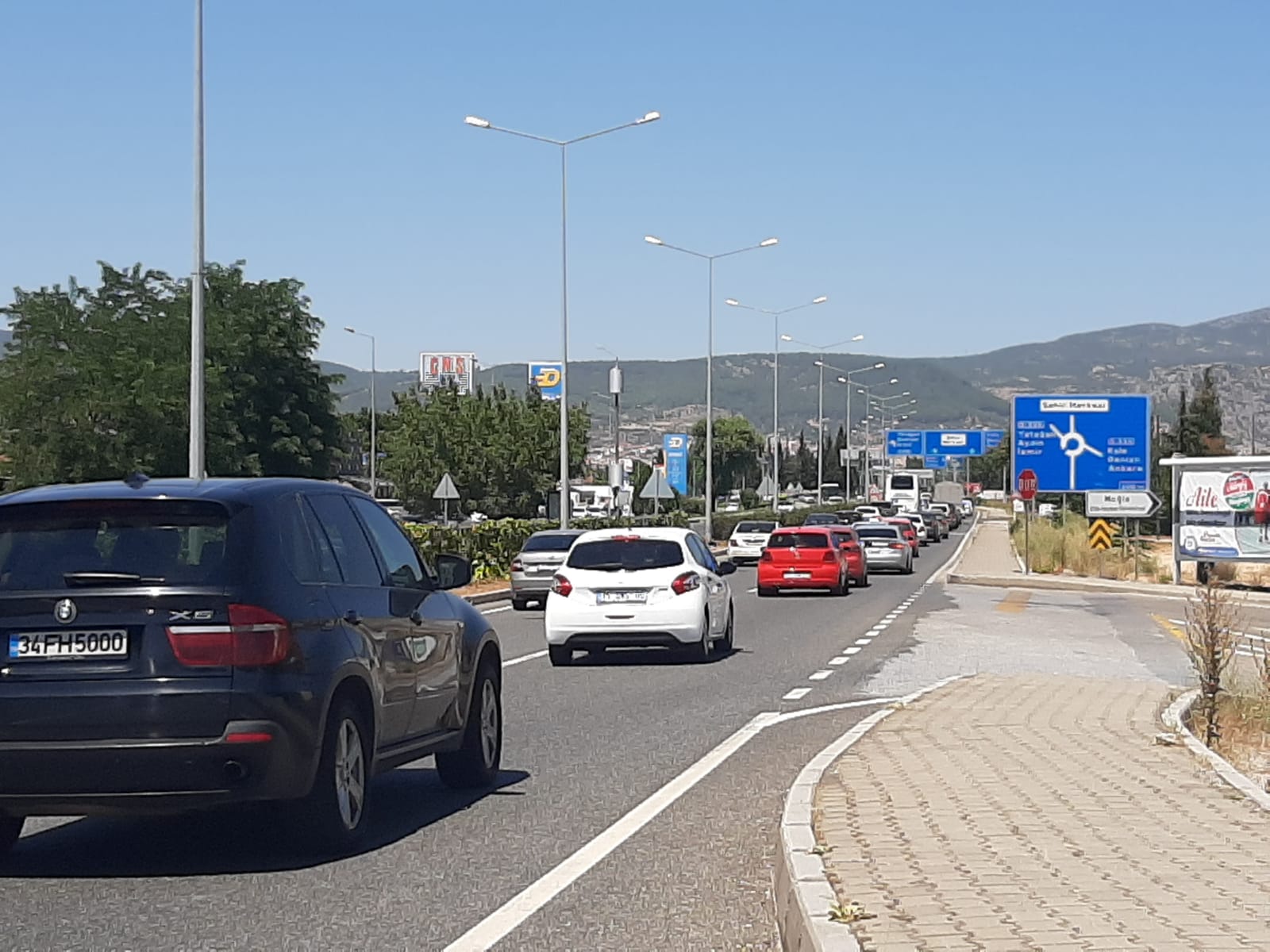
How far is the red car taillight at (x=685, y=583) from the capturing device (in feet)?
67.6

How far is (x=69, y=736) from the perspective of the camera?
8.00 metres

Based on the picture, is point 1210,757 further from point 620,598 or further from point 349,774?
point 620,598

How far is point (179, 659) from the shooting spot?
812 cm

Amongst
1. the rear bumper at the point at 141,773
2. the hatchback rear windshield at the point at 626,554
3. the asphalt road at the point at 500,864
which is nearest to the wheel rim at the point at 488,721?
the asphalt road at the point at 500,864

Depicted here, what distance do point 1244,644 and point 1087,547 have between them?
26190mm

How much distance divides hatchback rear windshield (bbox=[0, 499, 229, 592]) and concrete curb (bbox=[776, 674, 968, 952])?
2.79 m

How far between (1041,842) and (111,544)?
4.33 m

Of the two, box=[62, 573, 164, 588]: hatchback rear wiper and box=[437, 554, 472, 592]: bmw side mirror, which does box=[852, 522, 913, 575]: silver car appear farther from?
box=[62, 573, 164, 588]: hatchback rear wiper

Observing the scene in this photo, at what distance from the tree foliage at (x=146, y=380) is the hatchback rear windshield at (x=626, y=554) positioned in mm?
34661

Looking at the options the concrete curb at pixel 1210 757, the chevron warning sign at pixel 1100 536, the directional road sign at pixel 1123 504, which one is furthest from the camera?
the chevron warning sign at pixel 1100 536

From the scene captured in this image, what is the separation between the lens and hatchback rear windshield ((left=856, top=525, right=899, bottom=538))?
5209 cm

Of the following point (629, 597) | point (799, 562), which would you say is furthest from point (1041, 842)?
point (799, 562)

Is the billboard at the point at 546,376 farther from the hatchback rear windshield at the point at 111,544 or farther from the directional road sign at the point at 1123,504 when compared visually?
the hatchback rear windshield at the point at 111,544

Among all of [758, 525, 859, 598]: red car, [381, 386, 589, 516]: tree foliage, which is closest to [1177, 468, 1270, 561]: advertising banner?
[758, 525, 859, 598]: red car
